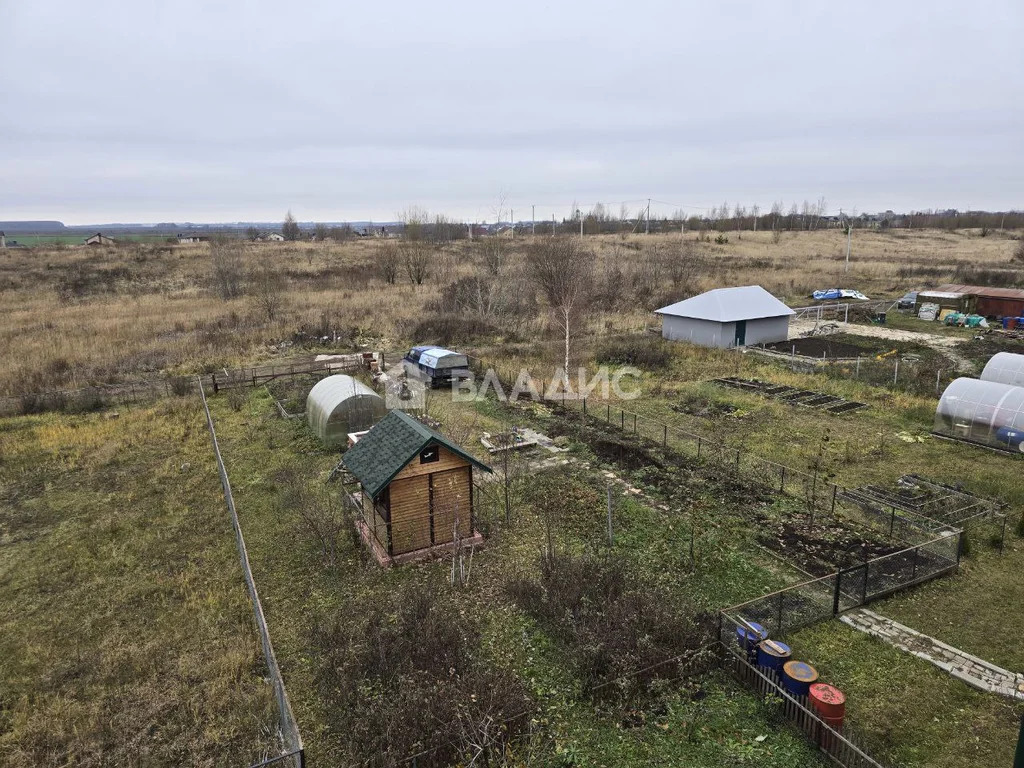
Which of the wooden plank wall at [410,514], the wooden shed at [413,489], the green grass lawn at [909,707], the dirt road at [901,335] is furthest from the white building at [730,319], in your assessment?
the green grass lawn at [909,707]

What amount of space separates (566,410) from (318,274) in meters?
47.7

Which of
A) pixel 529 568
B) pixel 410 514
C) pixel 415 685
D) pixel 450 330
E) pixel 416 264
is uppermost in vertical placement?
pixel 416 264

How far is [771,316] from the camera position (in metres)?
34.7

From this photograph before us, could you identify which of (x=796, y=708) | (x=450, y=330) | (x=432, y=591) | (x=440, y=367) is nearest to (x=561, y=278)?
(x=450, y=330)

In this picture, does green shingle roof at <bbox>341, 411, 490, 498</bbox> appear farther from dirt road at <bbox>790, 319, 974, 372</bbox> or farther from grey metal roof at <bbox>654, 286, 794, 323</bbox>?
dirt road at <bbox>790, 319, 974, 372</bbox>

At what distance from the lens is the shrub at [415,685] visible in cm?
825

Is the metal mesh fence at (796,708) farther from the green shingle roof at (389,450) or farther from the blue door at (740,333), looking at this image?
the blue door at (740,333)

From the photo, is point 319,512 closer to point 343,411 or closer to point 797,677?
point 343,411

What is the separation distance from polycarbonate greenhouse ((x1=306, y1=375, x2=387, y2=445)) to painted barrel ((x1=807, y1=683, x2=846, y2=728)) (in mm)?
15105

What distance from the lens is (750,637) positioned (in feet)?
32.8

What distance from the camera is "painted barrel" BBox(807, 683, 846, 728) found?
28.0ft

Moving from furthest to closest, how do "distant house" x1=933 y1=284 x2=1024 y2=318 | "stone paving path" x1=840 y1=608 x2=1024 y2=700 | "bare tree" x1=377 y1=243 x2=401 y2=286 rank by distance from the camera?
"bare tree" x1=377 y1=243 x2=401 y2=286
"distant house" x1=933 y1=284 x2=1024 y2=318
"stone paving path" x1=840 y1=608 x2=1024 y2=700

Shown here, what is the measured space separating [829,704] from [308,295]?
163 ft

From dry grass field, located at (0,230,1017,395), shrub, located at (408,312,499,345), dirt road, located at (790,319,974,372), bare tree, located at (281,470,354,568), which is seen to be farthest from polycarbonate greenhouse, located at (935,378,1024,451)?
shrub, located at (408,312,499,345)
